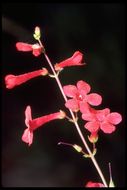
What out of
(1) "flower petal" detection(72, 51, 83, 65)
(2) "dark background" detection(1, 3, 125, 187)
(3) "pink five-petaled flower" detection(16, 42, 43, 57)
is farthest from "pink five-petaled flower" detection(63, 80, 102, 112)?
(2) "dark background" detection(1, 3, 125, 187)

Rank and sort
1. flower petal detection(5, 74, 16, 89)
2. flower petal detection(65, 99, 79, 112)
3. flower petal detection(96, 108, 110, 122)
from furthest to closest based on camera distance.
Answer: flower petal detection(5, 74, 16, 89), flower petal detection(96, 108, 110, 122), flower petal detection(65, 99, 79, 112)

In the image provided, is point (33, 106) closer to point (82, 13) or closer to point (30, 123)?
point (82, 13)

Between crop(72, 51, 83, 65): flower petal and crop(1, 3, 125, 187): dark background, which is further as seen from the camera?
crop(1, 3, 125, 187): dark background

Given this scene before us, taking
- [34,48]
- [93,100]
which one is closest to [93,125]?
[93,100]

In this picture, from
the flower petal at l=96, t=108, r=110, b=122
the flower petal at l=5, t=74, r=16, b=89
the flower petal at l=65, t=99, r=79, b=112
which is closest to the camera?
the flower petal at l=65, t=99, r=79, b=112

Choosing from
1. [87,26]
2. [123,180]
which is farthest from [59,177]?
[87,26]

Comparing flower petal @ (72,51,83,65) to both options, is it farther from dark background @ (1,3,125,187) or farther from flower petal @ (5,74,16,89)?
dark background @ (1,3,125,187)
